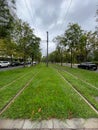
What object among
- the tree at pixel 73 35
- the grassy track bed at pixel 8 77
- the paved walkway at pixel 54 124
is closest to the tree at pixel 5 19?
the grassy track bed at pixel 8 77

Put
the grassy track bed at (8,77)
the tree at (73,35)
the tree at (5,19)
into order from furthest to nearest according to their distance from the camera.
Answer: the tree at (73,35), the tree at (5,19), the grassy track bed at (8,77)

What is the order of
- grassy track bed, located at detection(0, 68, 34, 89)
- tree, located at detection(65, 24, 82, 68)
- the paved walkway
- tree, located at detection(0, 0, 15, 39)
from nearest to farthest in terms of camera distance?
the paved walkway, grassy track bed, located at detection(0, 68, 34, 89), tree, located at detection(0, 0, 15, 39), tree, located at detection(65, 24, 82, 68)

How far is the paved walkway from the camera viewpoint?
12.3 feet

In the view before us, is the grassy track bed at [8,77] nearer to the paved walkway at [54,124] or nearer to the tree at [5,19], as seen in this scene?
the tree at [5,19]

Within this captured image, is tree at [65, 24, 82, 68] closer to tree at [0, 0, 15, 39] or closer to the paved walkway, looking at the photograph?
tree at [0, 0, 15, 39]

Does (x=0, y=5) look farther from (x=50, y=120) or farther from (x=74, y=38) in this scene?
(x=74, y=38)

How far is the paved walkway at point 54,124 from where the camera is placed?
376cm

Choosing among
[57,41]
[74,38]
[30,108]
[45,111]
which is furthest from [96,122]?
[57,41]

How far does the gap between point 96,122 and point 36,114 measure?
5.31 feet

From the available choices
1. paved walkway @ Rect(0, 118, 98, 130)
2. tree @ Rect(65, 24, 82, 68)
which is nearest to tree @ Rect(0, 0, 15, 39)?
paved walkway @ Rect(0, 118, 98, 130)

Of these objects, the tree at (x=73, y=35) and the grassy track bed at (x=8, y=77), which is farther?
the tree at (x=73, y=35)

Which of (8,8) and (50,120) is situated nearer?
(50,120)

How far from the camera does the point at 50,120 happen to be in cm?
414

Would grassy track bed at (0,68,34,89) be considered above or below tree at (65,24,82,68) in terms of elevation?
below
